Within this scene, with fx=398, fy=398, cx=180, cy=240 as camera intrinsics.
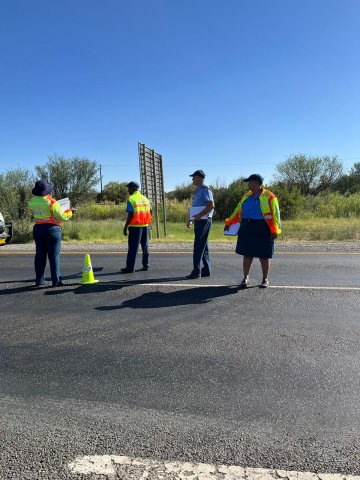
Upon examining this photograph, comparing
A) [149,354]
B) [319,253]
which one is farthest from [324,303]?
[319,253]

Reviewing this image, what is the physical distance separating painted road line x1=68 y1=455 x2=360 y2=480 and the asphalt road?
0.06 meters

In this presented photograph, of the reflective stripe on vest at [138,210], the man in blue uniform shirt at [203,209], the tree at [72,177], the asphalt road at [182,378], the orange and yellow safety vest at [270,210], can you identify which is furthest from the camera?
the tree at [72,177]

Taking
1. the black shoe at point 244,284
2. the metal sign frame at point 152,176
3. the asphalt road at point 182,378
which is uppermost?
the metal sign frame at point 152,176

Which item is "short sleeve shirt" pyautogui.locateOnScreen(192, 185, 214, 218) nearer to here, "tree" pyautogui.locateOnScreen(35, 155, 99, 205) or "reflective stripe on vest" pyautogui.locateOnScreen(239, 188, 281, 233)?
"reflective stripe on vest" pyautogui.locateOnScreen(239, 188, 281, 233)

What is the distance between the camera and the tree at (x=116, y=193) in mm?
62906

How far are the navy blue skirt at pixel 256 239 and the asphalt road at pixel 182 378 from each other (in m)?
0.66

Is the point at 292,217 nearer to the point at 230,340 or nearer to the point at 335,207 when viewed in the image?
the point at 335,207

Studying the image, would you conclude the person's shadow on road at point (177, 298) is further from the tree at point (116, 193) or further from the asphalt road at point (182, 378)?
the tree at point (116, 193)

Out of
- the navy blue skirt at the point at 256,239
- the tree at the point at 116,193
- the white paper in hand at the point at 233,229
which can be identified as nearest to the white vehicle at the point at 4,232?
the white paper in hand at the point at 233,229

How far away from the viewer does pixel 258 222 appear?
6.46m

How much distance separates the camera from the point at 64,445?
8.21 ft

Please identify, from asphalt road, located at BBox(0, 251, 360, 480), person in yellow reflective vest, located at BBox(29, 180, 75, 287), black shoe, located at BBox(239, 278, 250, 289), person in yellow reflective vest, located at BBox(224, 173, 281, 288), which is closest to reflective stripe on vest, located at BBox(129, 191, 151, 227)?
person in yellow reflective vest, located at BBox(29, 180, 75, 287)

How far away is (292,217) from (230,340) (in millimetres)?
24986

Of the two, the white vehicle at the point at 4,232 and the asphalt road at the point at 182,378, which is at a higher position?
the white vehicle at the point at 4,232
